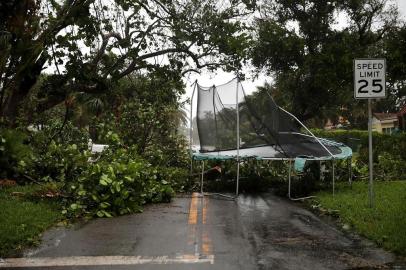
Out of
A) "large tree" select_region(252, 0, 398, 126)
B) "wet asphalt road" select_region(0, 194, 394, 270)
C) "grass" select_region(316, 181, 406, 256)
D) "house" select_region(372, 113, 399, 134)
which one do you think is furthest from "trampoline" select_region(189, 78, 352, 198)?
"house" select_region(372, 113, 399, 134)

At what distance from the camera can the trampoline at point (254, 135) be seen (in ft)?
35.4

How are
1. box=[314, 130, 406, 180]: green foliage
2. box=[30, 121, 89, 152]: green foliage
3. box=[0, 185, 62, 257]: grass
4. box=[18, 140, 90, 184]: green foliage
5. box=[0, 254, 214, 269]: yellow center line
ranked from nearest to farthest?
box=[0, 254, 214, 269]: yellow center line → box=[0, 185, 62, 257]: grass → box=[18, 140, 90, 184]: green foliage → box=[30, 121, 89, 152]: green foliage → box=[314, 130, 406, 180]: green foliage

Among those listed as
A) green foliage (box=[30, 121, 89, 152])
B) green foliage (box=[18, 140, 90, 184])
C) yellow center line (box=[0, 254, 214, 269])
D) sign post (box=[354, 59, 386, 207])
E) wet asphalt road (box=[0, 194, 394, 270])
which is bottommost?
yellow center line (box=[0, 254, 214, 269])

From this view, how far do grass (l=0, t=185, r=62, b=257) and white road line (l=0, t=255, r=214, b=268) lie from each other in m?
0.41

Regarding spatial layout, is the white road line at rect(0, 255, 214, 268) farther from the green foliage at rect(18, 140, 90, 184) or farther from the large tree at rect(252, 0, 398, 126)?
the large tree at rect(252, 0, 398, 126)

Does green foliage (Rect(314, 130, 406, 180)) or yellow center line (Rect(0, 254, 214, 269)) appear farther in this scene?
green foliage (Rect(314, 130, 406, 180))

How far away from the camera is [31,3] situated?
9.82 metres

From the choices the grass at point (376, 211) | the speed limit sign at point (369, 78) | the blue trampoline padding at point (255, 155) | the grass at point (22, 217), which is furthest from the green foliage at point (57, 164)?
the speed limit sign at point (369, 78)

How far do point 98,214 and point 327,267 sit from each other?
440 cm

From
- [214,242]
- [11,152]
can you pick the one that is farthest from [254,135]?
[11,152]

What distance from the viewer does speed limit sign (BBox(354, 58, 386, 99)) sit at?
Answer: 8.75 metres

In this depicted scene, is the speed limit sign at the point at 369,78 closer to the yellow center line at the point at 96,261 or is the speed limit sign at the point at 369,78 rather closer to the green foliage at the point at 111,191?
the green foliage at the point at 111,191

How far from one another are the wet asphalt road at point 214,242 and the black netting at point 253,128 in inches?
88.6

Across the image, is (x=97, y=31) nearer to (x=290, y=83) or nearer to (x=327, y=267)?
(x=327, y=267)
